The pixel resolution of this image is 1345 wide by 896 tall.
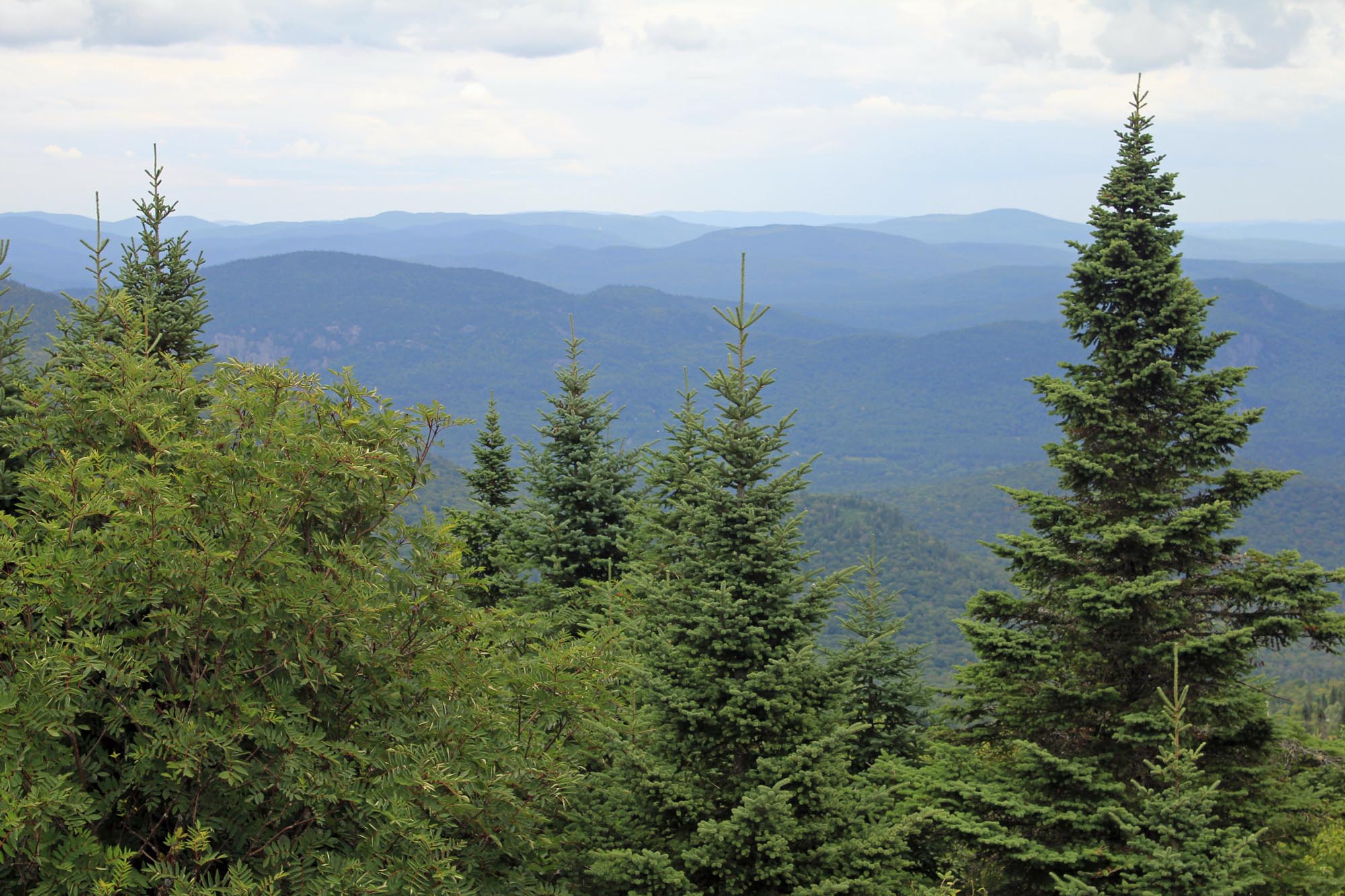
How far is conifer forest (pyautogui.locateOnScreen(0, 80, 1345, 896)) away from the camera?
6.88m

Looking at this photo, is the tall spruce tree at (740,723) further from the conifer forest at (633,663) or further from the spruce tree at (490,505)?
the spruce tree at (490,505)

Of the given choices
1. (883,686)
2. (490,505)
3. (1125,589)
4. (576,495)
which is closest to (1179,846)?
(1125,589)

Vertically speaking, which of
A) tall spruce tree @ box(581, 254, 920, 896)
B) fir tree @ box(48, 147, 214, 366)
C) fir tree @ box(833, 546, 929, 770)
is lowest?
fir tree @ box(833, 546, 929, 770)

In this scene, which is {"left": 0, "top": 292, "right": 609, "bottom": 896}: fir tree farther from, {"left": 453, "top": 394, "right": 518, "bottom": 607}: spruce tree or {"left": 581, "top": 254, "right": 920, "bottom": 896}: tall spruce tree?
{"left": 453, "top": 394, "right": 518, "bottom": 607}: spruce tree

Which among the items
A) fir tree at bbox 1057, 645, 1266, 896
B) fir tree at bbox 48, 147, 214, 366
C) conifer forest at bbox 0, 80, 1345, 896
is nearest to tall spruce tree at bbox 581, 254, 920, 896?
conifer forest at bbox 0, 80, 1345, 896

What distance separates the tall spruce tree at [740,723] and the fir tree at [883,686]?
5.67m

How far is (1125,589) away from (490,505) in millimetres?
16719

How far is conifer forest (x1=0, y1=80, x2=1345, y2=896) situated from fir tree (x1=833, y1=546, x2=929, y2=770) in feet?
0.29

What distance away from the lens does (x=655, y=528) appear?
12664mm

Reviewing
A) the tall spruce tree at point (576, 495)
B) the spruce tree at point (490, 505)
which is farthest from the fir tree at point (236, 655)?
the tall spruce tree at point (576, 495)

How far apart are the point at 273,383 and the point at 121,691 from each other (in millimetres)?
2571

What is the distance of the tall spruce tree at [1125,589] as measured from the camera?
42.9 feet

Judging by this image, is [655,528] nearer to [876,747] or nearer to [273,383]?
[273,383]

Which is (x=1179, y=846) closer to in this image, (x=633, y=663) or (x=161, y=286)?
(x=633, y=663)
